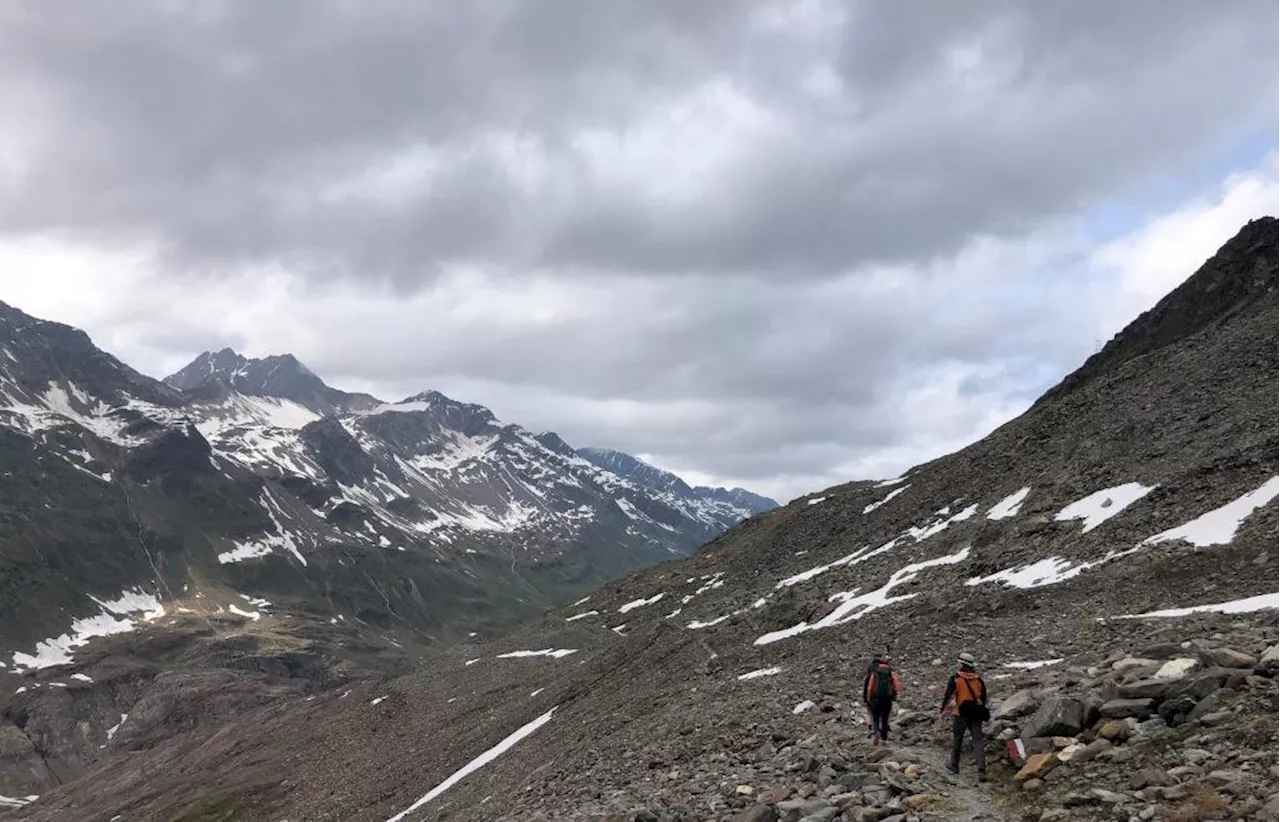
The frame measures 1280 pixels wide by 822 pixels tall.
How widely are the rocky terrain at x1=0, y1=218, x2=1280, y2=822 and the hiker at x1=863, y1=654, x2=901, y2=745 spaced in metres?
0.64

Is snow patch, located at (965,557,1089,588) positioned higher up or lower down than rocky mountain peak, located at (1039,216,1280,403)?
lower down

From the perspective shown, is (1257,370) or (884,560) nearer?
(1257,370)

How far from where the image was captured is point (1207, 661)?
1683 centimetres

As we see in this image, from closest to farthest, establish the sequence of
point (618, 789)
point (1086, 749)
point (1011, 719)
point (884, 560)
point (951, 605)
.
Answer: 1. point (1086, 749)
2. point (1011, 719)
3. point (618, 789)
4. point (951, 605)
5. point (884, 560)

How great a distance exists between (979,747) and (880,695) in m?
2.86

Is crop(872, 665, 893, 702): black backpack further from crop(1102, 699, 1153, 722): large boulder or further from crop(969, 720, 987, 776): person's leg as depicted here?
crop(1102, 699, 1153, 722): large boulder

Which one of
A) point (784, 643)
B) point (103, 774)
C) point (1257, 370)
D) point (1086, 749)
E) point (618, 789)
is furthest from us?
point (103, 774)

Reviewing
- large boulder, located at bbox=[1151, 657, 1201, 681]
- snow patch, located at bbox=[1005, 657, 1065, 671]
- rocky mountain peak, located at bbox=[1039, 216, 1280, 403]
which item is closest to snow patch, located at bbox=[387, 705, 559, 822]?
snow patch, located at bbox=[1005, 657, 1065, 671]

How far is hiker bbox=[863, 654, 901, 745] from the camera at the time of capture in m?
19.6

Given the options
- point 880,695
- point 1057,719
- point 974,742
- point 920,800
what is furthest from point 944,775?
point 880,695

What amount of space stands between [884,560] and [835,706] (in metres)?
33.2

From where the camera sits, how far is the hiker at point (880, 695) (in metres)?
19.6

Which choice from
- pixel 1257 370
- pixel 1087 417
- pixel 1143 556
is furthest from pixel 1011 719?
pixel 1087 417

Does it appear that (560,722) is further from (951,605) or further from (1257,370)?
(1257,370)
